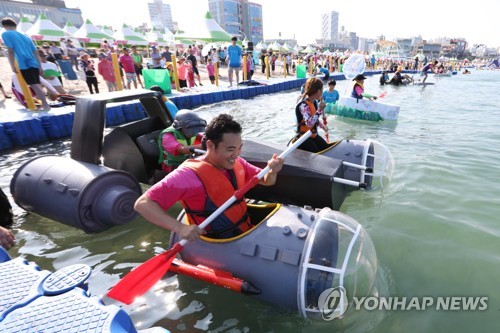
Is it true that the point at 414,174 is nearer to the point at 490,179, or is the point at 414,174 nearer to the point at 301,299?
the point at 490,179

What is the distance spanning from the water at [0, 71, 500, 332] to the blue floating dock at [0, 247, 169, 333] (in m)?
1.03

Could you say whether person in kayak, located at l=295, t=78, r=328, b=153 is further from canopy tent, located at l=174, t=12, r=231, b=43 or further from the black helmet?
canopy tent, located at l=174, t=12, r=231, b=43

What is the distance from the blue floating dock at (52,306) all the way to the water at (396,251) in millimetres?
1034

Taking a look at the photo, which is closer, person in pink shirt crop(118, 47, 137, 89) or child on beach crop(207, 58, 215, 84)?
person in pink shirt crop(118, 47, 137, 89)

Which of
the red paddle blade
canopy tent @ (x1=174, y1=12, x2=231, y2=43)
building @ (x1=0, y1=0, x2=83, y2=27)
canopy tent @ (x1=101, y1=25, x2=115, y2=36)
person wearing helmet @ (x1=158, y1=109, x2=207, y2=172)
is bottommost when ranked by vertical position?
the red paddle blade

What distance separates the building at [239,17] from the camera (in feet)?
343

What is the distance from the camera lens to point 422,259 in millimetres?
3316

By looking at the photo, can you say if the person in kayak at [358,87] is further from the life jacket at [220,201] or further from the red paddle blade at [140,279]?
the red paddle blade at [140,279]

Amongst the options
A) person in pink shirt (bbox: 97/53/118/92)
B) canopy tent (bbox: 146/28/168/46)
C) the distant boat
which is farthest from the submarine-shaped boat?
canopy tent (bbox: 146/28/168/46)

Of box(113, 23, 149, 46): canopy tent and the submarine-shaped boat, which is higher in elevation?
box(113, 23, 149, 46): canopy tent

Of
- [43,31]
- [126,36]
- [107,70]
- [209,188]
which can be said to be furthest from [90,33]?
[209,188]

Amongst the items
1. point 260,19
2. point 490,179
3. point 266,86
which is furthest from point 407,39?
point 490,179

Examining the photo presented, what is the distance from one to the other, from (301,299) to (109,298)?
4.97 feet

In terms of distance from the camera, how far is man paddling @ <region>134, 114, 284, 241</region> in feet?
7.18
